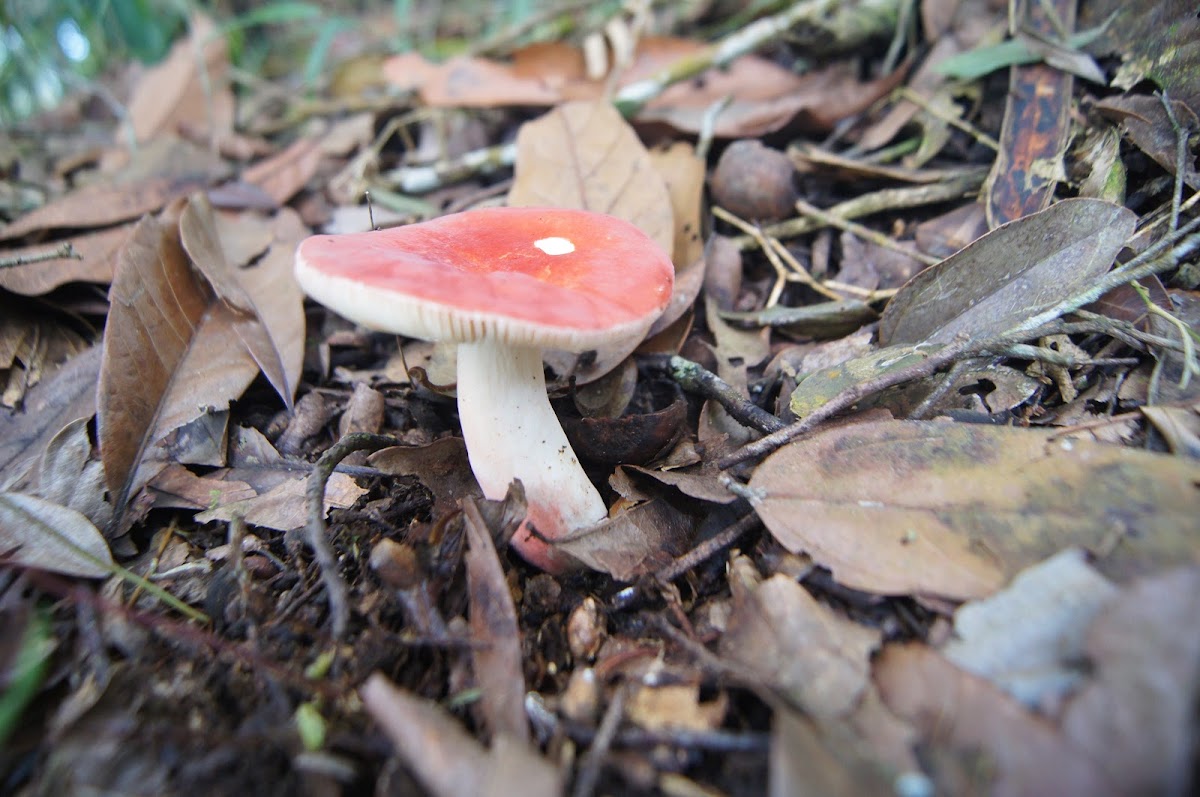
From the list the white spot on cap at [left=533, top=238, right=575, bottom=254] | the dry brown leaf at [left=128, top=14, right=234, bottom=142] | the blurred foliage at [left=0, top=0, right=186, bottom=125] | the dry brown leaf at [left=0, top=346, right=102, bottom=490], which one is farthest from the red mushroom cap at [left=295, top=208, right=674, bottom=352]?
the blurred foliage at [left=0, top=0, right=186, bottom=125]

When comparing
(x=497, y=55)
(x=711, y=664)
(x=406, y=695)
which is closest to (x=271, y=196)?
(x=497, y=55)

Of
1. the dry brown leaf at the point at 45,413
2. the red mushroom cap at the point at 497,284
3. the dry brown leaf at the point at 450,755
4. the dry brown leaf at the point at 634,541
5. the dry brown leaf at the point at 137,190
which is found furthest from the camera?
the dry brown leaf at the point at 137,190

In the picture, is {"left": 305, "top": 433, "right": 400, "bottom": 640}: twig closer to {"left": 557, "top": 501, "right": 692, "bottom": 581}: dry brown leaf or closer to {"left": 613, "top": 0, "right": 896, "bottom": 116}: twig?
{"left": 557, "top": 501, "right": 692, "bottom": 581}: dry brown leaf

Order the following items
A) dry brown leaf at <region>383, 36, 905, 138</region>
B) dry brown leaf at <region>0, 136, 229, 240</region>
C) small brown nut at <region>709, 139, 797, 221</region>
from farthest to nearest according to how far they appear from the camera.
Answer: dry brown leaf at <region>383, 36, 905, 138</region> < dry brown leaf at <region>0, 136, 229, 240</region> < small brown nut at <region>709, 139, 797, 221</region>

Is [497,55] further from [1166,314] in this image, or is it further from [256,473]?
[1166,314]

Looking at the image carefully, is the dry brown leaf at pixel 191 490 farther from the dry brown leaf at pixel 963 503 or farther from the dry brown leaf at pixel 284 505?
the dry brown leaf at pixel 963 503

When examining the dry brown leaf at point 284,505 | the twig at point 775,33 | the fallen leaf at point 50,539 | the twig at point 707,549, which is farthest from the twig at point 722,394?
the fallen leaf at point 50,539
